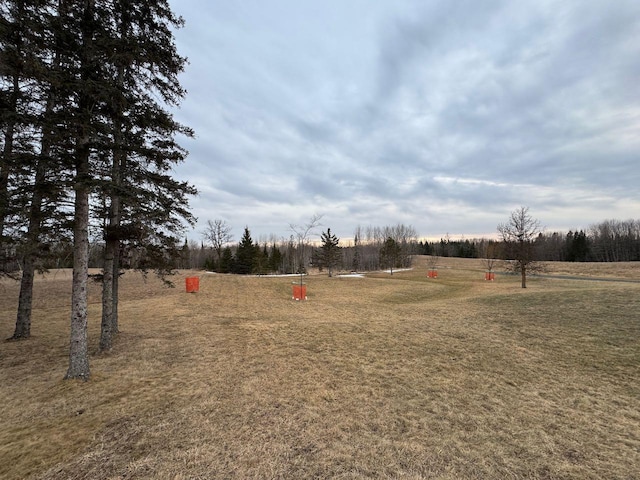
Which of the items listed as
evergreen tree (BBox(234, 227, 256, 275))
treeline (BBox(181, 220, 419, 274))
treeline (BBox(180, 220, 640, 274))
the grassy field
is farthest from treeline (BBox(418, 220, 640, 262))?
the grassy field

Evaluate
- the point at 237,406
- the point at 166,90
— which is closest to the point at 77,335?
the point at 237,406

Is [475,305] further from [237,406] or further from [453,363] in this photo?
[237,406]

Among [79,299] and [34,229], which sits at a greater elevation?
[34,229]

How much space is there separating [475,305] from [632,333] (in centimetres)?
689

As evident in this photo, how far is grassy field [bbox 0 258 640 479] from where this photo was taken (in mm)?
3426

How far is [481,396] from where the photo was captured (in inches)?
206

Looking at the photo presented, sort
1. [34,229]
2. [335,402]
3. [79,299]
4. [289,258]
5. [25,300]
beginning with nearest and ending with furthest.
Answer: [335,402] → [79,299] → [34,229] → [25,300] → [289,258]

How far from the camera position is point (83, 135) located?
572cm

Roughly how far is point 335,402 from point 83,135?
7.07 metres

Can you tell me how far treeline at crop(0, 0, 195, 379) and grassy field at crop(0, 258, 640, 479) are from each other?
1.62m

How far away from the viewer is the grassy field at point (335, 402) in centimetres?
343

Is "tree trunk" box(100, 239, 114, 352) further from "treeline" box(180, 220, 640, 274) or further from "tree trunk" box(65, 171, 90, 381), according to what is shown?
"treeline" box(180, 220, 640, 274)

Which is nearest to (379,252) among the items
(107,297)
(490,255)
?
(490,255)

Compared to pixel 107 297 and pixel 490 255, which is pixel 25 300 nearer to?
pixel 107 297
